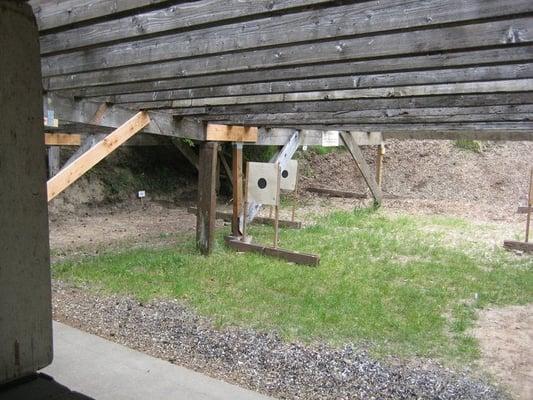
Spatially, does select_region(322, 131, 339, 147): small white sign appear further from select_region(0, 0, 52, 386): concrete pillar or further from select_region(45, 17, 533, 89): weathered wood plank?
select_region(0, 0, 52, 386): concrete pillar

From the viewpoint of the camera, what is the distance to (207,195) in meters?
7.71

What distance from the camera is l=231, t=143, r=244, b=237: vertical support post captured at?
8305 mm

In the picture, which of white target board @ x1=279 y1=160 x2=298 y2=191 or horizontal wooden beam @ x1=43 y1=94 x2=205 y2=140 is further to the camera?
white target board @ x1=279 y1=160 x2=298 y2=191

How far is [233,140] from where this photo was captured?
8164mm

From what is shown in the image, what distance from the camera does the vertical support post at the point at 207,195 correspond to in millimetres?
7652

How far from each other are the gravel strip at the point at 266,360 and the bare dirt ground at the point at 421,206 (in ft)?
2.18

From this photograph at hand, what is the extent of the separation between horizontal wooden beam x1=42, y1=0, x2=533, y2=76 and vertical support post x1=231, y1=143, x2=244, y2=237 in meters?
4.37

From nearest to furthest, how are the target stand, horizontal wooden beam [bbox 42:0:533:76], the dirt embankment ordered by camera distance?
horizontal wooden beam [bbox 42:0:533:76] → the target stand → the dirt embankment

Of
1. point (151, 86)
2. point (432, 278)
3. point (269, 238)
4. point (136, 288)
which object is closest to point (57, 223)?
point (269, 238)

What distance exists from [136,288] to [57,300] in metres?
0.87

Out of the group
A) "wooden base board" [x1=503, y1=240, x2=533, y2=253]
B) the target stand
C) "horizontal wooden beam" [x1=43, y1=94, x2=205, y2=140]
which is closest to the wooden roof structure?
"horizontal wooden beam" [x1=43, y1=94, x2=205, y2=140]

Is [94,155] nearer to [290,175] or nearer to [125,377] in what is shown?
[125,377]

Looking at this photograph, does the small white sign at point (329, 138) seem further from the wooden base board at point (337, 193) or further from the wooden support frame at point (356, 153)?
the wooden base board at point (337, 193)

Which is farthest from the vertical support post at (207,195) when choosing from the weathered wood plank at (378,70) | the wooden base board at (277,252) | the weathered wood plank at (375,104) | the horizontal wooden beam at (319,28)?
the horizontal wooden beam at (319,28)
